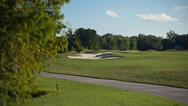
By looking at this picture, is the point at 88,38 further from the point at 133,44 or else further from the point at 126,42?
the point at 133,44

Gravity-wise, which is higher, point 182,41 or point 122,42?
point 182,41

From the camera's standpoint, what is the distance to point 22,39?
1092cm

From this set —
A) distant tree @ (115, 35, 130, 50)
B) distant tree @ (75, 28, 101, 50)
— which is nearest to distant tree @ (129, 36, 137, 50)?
distant tree @ (115, 35, 130, 50)

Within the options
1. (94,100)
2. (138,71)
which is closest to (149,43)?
(138,71)

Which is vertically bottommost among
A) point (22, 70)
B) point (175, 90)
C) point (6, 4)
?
point (175, 90)

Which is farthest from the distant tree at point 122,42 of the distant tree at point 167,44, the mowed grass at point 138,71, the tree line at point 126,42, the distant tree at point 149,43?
the mowed grass at point 138,71

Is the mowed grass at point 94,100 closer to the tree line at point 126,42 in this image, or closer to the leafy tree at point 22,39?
the leafy tree at point 22,39

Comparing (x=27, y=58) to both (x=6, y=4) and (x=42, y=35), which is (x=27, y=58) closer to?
(x=42, y=35)

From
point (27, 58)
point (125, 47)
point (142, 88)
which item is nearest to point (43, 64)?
point (27, 58)

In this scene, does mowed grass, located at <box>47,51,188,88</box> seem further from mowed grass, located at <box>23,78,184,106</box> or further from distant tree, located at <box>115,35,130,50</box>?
distant tree, located at <box>115,35,130,50</box>

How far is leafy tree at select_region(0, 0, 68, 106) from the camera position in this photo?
10539 mm

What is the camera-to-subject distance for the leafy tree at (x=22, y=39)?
10.5 metres

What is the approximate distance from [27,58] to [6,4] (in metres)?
1.90

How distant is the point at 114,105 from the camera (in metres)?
15.6
